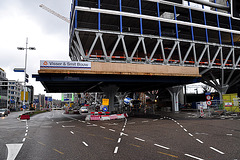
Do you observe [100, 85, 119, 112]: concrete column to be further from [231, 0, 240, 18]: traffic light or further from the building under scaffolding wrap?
[231, 0, 240, 18]: traffic light

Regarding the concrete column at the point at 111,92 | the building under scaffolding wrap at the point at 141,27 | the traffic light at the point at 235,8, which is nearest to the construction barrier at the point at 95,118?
the concrete column at the point at 111,92

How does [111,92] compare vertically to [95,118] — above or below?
above

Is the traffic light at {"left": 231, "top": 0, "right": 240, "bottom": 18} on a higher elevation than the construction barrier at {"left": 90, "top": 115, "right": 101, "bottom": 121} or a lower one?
higher

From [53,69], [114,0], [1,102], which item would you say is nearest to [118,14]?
[114,0]

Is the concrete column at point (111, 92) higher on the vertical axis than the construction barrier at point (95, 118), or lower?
higher

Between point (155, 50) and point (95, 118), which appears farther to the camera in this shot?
point (155, 50)

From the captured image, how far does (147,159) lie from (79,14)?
112 ft

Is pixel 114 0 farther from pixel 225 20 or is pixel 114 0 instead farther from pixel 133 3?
pixel 225 20

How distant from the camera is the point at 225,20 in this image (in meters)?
47.5

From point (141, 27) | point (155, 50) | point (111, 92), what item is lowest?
point (111, 92)

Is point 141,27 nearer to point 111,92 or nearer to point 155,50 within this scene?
point 155,50

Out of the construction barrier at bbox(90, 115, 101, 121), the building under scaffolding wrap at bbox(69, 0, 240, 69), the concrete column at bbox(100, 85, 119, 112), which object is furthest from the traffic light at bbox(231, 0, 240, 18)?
the building under scaffolding wrap at bbox(69, 0, 240, 69)

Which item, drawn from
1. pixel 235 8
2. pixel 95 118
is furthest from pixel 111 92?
pixel 235 8

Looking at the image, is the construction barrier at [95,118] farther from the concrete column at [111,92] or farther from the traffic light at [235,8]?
the traffic light at [235,8]
